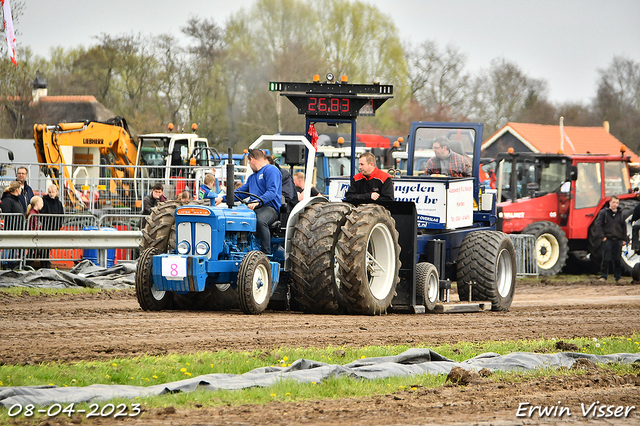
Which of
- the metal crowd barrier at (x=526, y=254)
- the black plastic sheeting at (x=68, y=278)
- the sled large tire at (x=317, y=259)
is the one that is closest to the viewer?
the sled large tire at (x=317, y=259)

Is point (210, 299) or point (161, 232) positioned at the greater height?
point (161, 232)

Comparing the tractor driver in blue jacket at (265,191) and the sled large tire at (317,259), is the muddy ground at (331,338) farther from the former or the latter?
the tractor driver in blue jacket at (265,191)

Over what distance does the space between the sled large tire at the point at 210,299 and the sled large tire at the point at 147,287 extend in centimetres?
39

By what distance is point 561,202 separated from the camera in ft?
69.4

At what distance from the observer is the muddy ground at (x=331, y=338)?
5188 mm

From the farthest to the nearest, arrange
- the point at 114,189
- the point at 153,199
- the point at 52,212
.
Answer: the point at 114,189
the point at 153,199
the point at 52,212

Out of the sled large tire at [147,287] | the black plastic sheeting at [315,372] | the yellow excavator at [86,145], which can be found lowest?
the black plastic sheeting at [315,372]

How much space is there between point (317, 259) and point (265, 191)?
118cm

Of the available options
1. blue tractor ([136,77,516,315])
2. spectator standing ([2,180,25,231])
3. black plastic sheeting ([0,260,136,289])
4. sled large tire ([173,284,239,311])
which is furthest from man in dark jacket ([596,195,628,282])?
spectator standing ([2,180,25,231])

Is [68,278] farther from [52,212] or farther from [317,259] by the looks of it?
[317,259]

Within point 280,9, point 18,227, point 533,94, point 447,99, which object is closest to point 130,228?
point 18,227

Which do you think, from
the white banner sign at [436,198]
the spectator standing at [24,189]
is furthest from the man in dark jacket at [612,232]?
the spectator standing at [24,189]

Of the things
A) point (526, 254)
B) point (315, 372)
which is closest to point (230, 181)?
point (315, 372)

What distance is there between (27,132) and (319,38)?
16.1 meters
